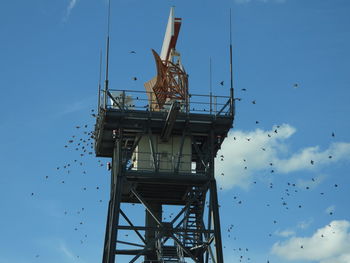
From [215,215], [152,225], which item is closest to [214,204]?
[215,215]

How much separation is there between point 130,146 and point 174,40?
8078mm

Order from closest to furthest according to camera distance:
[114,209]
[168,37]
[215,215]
A: 1. [114,209]
2. [215,215]
3. [168,37]

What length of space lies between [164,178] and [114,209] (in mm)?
3740

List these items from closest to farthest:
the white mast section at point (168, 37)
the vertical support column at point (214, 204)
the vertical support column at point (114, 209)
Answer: the vertical support column at point (114, 209)
the vertical support column at point (214, 204)
the white mast section at point (168, 37)

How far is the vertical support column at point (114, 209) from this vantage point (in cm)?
5781

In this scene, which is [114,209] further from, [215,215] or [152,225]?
[215,215]

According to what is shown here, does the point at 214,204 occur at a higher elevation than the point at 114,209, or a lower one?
higher

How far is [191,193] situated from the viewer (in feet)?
204

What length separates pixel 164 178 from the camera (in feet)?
194

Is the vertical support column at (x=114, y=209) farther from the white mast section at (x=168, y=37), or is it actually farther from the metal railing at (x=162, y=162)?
the white mast section at (x=168, y=37)

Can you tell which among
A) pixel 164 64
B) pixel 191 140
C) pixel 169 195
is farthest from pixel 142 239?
pixel 164 64

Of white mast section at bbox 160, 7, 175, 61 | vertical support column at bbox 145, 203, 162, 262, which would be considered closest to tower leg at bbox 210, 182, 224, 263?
vertical support column at bbox 145, 203, 162, 262

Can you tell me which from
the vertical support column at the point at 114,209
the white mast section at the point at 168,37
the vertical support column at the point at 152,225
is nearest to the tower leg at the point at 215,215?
the vertical support column at the point at 152,225

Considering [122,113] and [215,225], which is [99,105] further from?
[215,225]
